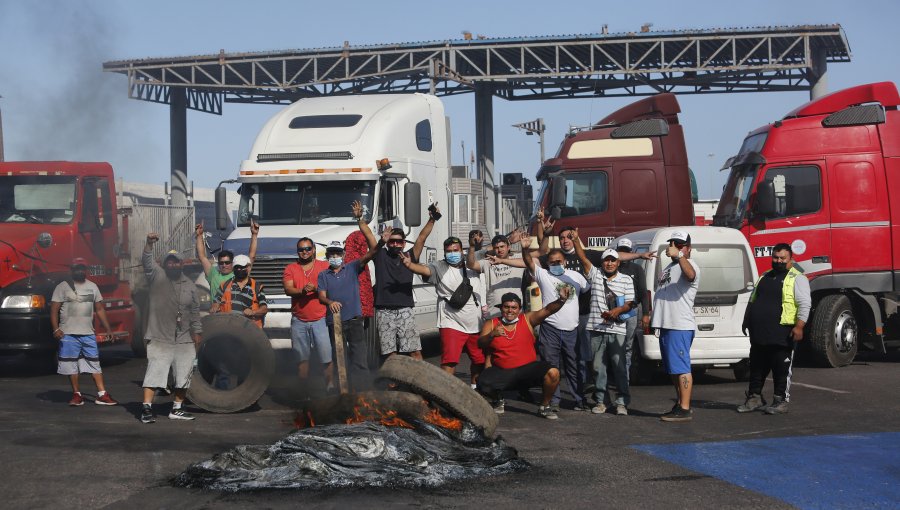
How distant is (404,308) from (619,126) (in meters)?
7.99

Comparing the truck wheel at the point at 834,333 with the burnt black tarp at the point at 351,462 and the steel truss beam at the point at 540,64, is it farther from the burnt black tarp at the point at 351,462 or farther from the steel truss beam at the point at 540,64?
the steel truss beam at the point at 540,64

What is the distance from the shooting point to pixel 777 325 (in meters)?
11.2

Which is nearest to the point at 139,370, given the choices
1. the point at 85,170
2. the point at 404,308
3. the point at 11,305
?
the point at 11,305

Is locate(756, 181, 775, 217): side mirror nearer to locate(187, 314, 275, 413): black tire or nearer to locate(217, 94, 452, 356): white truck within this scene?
locate(217, 94, 452, 356): white truck

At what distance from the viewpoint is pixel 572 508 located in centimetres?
693

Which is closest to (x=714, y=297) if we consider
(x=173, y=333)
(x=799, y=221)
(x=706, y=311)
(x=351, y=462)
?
(x=706, y=311)

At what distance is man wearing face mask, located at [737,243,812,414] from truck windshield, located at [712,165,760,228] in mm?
4858

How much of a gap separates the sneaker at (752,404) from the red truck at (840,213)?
4536 mm

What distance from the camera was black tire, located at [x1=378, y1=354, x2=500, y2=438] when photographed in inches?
355

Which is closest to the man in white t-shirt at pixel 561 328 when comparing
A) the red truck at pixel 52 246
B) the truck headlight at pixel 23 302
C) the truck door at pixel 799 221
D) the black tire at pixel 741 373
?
the black tire at pixel 741 373

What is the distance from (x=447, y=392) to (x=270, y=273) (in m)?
5.80

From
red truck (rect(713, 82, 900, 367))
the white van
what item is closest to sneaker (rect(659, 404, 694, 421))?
the white van

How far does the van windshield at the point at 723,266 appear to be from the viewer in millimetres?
13445

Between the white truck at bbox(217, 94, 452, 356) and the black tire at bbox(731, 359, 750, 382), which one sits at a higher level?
the white truck at bbox(217, 94, 452, 356)
